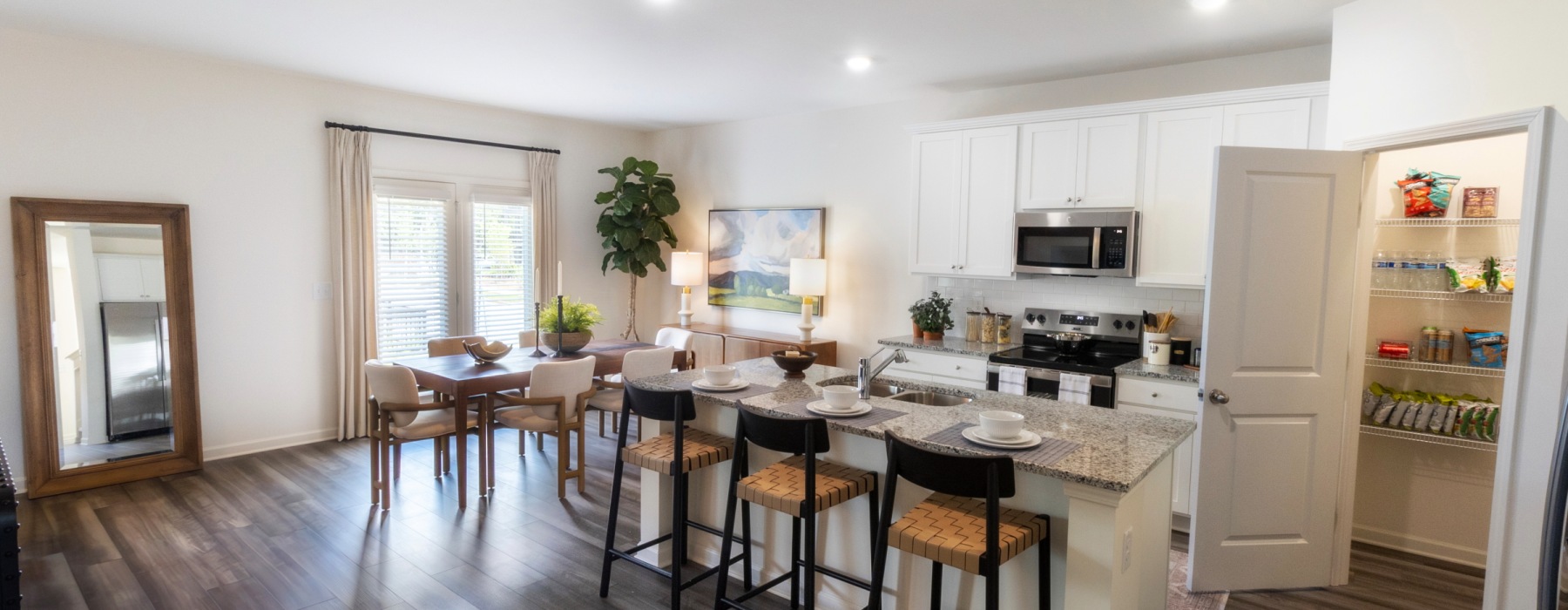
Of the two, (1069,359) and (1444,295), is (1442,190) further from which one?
(1069,359)

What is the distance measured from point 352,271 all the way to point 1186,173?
5.45 metres

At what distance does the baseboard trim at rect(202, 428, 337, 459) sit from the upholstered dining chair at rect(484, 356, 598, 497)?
1.89 metres

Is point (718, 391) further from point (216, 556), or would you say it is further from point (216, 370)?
point (216, 370)

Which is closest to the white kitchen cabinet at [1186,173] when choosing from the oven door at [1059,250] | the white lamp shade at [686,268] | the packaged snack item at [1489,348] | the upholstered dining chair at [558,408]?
the oven door at [1059,250]

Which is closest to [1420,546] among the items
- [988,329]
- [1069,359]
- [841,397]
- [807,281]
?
[1069,359]

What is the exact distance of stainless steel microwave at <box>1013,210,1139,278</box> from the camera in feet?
14.4

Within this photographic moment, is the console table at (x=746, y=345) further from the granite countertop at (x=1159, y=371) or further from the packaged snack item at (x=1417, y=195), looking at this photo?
the packaged snack item at (x=1417, y=195)

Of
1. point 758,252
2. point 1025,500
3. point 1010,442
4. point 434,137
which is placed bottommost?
point 1025,500

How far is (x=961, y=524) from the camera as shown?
2.36 m

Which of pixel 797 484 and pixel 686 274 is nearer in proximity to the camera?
pixel 797 484

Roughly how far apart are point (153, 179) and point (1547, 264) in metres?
6.76

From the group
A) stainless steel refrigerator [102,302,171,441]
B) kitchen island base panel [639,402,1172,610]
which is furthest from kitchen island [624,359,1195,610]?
stainless steel refrigerator [102,302,171,441]

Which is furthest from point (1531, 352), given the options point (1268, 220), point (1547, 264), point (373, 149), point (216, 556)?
point (373, 149)

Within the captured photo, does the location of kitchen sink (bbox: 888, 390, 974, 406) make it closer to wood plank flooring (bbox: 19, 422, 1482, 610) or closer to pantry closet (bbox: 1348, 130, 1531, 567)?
wood plank flooring (bbox: 19, 422, 1482, 610)
